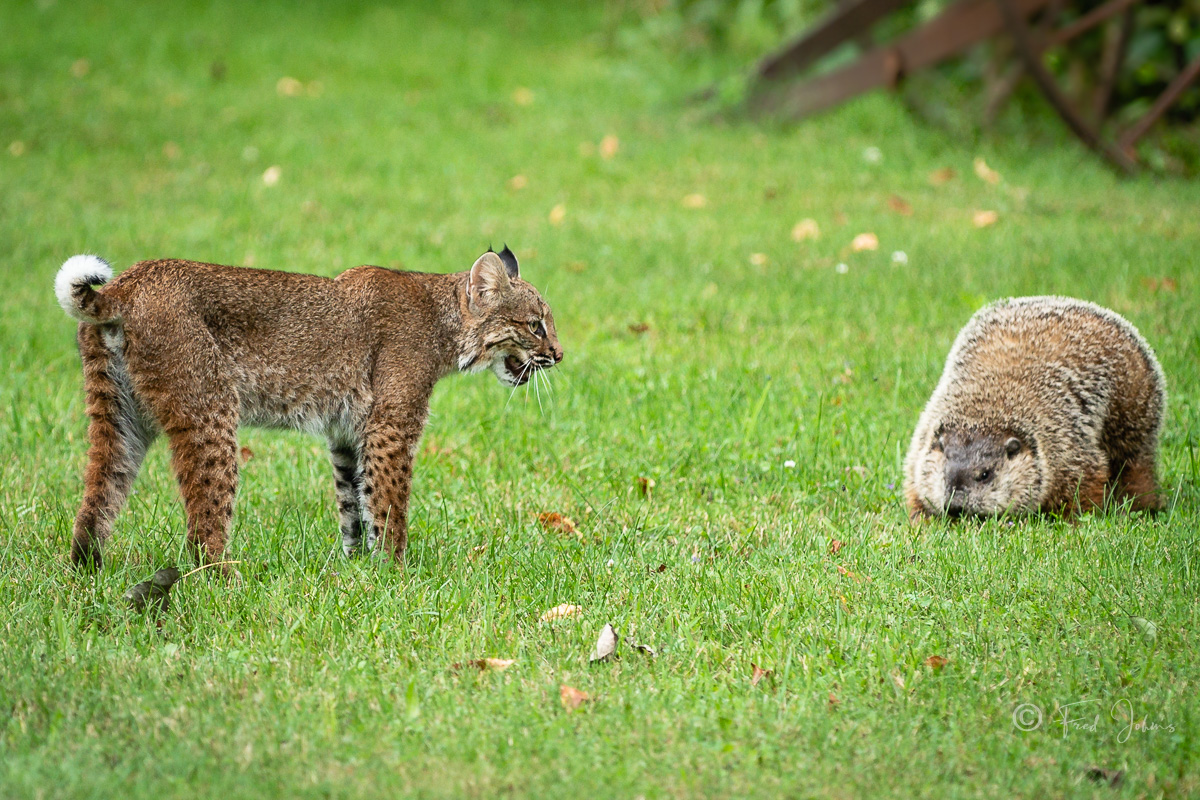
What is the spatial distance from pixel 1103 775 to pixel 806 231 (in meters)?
7.50

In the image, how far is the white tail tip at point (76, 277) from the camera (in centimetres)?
427

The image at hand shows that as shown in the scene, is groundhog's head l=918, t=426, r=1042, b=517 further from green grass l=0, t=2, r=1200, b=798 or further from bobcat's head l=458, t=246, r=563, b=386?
bobcat's head l=458, t=246, r=563, b=386

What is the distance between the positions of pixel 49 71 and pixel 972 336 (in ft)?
42.2

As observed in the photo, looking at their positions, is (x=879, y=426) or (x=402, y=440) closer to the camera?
(x=402, y=440)

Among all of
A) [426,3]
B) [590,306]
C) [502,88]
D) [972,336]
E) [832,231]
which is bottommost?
[972,336]

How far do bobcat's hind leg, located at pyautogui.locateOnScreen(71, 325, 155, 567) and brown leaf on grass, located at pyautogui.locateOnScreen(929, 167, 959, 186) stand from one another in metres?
9.15

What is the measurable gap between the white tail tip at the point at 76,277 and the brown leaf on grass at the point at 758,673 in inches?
106

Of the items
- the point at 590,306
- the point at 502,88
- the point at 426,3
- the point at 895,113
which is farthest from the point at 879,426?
the point at 426,3

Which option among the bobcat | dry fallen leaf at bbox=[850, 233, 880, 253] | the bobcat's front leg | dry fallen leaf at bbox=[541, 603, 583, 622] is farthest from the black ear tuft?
dry fallen leaf at bbox=[850, 233, 880, 253]

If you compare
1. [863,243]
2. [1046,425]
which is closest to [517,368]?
[1046,425]

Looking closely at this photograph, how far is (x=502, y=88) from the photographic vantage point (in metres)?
15.9

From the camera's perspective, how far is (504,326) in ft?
17.3

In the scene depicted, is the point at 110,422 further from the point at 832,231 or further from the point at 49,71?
the point at 49,71

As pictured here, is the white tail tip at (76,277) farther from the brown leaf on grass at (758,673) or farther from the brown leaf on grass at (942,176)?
the brown leaf on grass at (942,176)
